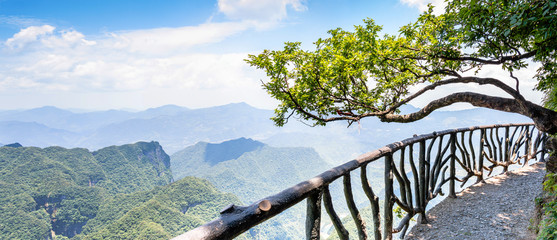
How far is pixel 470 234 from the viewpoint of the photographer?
378 cm

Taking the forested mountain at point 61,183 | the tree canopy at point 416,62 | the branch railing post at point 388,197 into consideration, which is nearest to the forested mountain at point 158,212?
the forested mountain at point 61,183

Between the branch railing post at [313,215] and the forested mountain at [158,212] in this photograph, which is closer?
the branch railing post at [313,215]

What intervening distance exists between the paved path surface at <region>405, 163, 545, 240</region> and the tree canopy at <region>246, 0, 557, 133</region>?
4.89 feet

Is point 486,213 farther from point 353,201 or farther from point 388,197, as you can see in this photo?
point 353,201

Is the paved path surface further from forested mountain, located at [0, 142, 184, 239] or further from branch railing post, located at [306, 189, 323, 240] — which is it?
forested mountain, located at [0, 142, 184, 239]

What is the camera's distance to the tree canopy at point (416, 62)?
11.9ft

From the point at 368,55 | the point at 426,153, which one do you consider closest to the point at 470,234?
the point at 426,153

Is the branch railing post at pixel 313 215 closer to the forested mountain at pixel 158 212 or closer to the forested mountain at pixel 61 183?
the forested mountain at pixel 158 212

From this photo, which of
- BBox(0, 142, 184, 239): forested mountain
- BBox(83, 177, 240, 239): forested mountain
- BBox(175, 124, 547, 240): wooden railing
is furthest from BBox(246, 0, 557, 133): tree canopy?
BBox(0, 142, 184, 239): forested mountain

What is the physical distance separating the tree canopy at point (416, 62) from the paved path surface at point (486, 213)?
149cm

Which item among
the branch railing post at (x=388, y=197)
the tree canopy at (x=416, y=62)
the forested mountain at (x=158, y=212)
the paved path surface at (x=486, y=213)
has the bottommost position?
the forested mountain at (x=158, y=212)

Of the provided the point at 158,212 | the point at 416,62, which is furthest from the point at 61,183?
the point at 416,62

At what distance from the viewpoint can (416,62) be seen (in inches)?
208

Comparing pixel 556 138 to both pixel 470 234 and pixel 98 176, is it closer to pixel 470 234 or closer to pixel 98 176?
pixel 470 234
